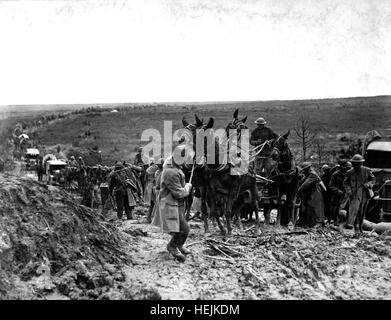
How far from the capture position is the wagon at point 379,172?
11.7 meters

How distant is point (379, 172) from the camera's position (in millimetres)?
12320

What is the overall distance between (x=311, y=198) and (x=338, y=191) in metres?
0.70

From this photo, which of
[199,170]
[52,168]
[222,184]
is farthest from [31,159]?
[222,184]

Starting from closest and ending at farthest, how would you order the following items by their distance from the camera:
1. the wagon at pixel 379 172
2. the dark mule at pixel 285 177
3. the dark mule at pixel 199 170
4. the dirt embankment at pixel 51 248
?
the dirt embankment at pixel 51 248
the dark mule at pixel 199 170
the dark mule at pixel 285 177
the wagon at pixel 379 172

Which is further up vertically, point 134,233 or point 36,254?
point 36,254

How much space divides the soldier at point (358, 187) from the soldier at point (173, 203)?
459cm

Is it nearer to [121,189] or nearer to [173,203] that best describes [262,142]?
[121,189]

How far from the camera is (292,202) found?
11.8 metres

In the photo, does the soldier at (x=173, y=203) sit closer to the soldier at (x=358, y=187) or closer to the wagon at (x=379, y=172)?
the soldier at (x=358, y=187)

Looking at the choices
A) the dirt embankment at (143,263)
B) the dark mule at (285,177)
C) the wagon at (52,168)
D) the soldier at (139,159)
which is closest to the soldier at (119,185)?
the soldier at (139,159)

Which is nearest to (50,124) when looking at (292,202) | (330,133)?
(330,133)
